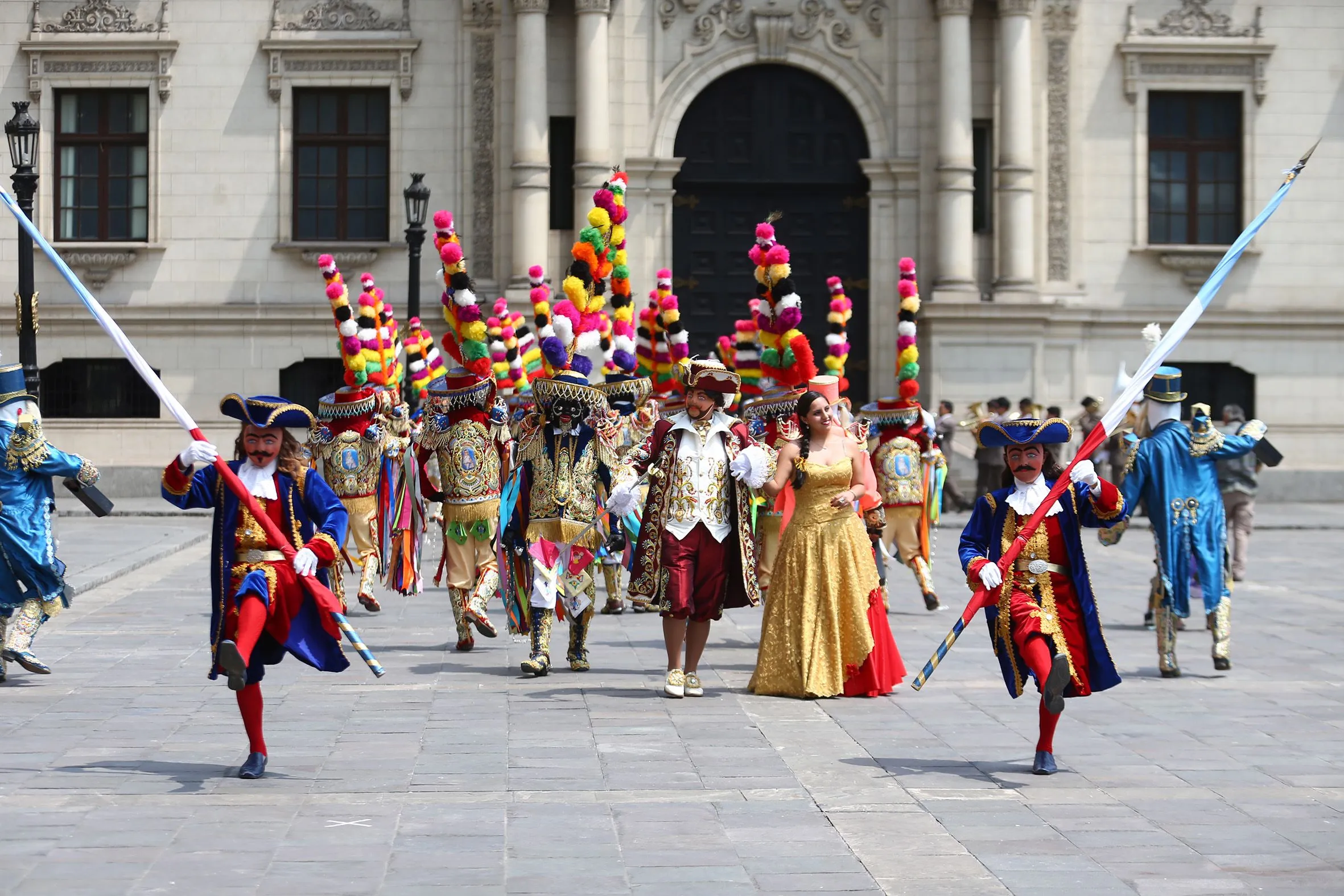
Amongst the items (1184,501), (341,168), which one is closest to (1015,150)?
(341,168)

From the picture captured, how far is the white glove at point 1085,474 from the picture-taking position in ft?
27.8

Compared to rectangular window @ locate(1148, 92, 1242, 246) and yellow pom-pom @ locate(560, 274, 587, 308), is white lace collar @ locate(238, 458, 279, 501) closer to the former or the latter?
yellow pom-pom @ locate(560, 274, 587, 308)

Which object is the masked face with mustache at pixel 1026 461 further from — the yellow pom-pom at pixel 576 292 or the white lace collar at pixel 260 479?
the yellow pom-pom at pixel 576 292

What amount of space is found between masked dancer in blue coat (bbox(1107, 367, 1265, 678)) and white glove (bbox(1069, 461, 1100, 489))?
3.34 metres

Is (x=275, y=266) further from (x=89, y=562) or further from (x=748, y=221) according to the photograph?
(x=89, y=562)

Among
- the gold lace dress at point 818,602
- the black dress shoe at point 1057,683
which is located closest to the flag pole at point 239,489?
the black dress shoe at point 1057,683

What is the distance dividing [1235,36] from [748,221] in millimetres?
7823

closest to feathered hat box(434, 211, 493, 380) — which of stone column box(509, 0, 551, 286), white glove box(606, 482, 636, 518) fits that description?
white glove box(606, 482, 636, 518)

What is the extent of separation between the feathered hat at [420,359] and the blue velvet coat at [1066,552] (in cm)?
1029

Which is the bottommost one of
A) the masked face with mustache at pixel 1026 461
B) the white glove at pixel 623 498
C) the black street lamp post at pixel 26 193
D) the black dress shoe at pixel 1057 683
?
the black dress shoe at pixel 1057 683

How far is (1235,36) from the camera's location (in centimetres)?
2859

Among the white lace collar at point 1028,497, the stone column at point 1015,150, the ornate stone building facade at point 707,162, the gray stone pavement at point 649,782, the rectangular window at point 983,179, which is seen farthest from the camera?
the rectangular window at point 983,179

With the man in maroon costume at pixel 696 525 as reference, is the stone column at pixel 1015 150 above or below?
above

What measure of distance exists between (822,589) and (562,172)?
18.4 m
